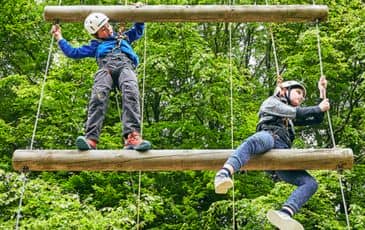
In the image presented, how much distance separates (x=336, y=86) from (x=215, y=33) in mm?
2122

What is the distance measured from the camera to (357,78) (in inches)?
396

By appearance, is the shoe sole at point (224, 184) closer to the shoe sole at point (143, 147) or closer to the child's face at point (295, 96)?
the shoe sole at point (143, 147)

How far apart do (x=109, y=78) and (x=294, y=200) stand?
4.65 ft

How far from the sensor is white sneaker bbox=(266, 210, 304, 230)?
11.8 feet

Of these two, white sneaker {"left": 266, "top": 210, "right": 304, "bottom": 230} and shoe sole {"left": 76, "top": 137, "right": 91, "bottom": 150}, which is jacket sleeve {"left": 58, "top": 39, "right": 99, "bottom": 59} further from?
white sneaker {"left": 266, "top": 210, "right": 304, "bottom": 230}

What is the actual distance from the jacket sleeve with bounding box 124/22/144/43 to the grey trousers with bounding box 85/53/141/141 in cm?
27

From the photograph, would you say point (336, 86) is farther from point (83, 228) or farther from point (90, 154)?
point (90, 154)

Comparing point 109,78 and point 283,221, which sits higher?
point 109,78

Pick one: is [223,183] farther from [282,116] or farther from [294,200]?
[282,116]

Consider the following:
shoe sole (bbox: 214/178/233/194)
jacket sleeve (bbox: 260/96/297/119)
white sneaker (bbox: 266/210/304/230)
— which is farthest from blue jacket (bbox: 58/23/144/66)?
white sneaker (bbox: 266/210/304/230)

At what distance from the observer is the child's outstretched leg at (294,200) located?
11.8ft

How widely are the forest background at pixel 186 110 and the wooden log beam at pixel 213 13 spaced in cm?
291

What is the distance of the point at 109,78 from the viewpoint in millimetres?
4410

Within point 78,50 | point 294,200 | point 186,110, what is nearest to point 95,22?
point 78,50
